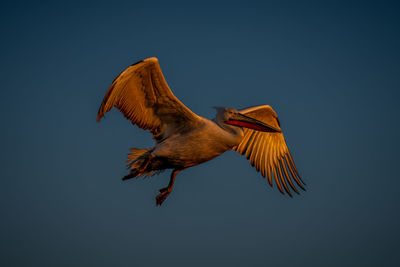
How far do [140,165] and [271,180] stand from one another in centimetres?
291

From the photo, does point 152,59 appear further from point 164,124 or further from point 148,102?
point 164,124

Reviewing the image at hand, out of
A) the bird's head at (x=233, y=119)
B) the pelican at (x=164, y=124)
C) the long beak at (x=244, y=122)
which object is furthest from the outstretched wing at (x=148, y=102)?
the long beak at (x=244, y=122)

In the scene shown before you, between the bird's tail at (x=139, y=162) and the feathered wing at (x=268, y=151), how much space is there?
219cm

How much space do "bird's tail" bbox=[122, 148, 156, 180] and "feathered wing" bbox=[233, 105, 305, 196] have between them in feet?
7.18

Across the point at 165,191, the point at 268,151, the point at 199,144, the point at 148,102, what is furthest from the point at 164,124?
the point at 268,151

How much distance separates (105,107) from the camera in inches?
232

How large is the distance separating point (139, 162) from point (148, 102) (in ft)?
3.37

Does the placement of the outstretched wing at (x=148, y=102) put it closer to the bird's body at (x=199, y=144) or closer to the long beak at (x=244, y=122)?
the bird's body at (x=199, y=144)

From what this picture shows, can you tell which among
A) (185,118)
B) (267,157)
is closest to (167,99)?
(185,118)

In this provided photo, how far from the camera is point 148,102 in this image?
647 cm

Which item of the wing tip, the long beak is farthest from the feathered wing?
the wing tip

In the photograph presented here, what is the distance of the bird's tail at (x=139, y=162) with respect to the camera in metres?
6.45

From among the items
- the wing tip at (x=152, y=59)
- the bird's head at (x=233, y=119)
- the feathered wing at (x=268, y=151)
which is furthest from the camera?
the feathered wing at (x=268, y=151)

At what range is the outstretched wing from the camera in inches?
232
